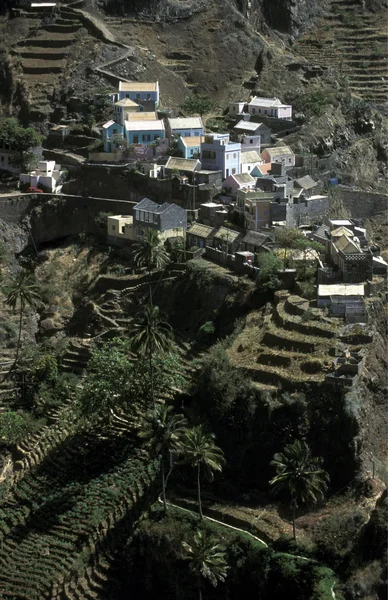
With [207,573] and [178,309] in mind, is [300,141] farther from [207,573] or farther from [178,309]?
[207,573]

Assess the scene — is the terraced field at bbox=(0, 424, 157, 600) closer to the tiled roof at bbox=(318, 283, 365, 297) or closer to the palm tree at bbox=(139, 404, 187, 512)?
the palm tree at bbox=(139, 404, 187, 512)

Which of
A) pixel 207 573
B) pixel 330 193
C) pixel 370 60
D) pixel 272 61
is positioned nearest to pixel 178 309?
pixel 330 193

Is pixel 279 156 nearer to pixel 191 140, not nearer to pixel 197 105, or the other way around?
pixel 191 140

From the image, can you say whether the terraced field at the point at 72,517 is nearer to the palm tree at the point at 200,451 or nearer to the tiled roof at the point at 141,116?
the palm tree at the point at 200,451

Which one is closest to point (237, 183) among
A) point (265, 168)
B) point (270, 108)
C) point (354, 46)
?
point (265, 168)

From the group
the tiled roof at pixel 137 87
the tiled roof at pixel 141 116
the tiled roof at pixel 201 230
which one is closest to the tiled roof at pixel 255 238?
the tiled roof at pixel 201 230

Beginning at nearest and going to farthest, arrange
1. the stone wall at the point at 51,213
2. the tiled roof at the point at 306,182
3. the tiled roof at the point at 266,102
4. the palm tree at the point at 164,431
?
the palm tree at the point at 164,431 → the tiled roof at the point at 306,182 → the stone wall at the point at 51,213 → the tiled roof at the point at 266,102

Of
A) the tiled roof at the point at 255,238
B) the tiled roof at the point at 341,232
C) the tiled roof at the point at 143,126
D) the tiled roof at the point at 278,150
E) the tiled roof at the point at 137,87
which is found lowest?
the tiled roof at the point at 255,238
